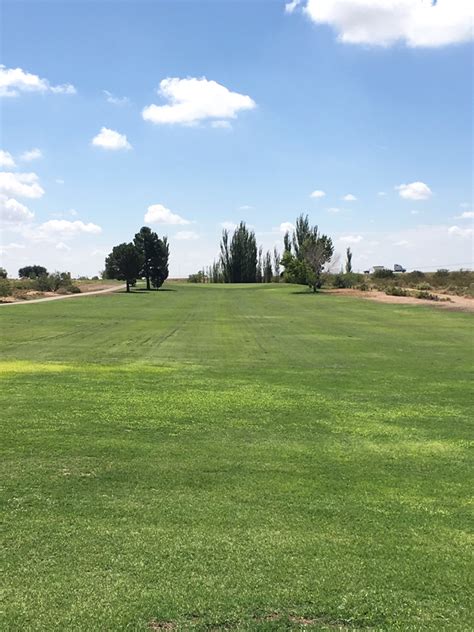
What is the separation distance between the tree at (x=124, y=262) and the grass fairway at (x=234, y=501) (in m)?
61.3

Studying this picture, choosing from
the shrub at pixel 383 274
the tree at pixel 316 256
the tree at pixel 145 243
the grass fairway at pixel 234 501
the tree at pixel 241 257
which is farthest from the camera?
the tree at pixel 241 257

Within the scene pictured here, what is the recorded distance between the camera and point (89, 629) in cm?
306

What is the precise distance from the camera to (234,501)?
15.8ft

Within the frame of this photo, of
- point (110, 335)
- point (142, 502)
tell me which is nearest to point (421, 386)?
point (142, 502)

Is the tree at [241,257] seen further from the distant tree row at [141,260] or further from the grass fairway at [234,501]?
the grass fairway at [234,501]

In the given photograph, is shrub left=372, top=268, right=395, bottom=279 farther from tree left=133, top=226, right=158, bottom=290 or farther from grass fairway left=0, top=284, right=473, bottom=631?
grass fairway left=0, top=284, right=473, bottom=631

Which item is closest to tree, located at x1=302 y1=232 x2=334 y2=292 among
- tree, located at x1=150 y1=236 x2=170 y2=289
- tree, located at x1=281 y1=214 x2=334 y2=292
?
tree, located at x1=281 y1=214 x2=334 y2=292

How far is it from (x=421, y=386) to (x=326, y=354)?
4.85 meters

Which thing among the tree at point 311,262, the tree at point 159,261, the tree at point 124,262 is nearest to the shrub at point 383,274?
the tree at point 311,262

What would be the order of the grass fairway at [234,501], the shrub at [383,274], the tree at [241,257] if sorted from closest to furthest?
the grass fairway at [234,501] → the shrub at [383,274] → the tree at [241,257]

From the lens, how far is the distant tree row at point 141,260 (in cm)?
7125

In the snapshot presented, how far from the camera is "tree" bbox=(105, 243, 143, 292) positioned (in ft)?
233

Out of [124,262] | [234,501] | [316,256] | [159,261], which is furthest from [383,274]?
[234,501]

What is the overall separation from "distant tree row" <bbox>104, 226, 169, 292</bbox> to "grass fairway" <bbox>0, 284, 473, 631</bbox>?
202 feet
